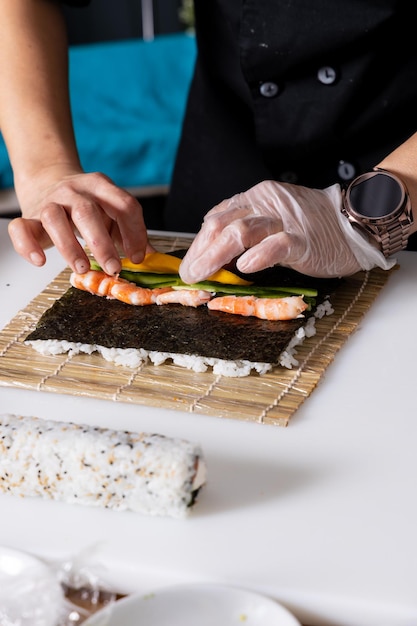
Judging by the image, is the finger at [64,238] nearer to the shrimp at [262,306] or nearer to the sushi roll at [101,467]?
the shrimp at [262,306]

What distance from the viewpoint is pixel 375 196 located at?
142cm

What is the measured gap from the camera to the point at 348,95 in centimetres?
161

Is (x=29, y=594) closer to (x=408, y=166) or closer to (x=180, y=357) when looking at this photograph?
(x=180, y=357)

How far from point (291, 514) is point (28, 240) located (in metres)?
0.68

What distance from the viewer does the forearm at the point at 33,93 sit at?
1632 millimetres

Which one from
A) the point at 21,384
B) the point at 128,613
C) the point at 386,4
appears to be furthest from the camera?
the point at 386,4

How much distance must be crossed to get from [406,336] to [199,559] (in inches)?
23.0

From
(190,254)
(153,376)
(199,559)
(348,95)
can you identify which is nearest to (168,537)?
(199,559)

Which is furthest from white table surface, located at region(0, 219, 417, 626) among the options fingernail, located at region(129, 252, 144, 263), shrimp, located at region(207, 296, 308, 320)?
fingernail, located at region(129, 252, 144, 263)

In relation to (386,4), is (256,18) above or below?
below

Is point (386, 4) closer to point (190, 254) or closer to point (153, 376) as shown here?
point (190, 254)

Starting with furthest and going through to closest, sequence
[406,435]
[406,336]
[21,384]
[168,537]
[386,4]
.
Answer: [386,4] < [406,336] < [21,384] < [406,435] < [168,537]

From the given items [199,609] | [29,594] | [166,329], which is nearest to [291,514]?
[199,609]

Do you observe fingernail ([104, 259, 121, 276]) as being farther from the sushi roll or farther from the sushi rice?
the sushi roll
